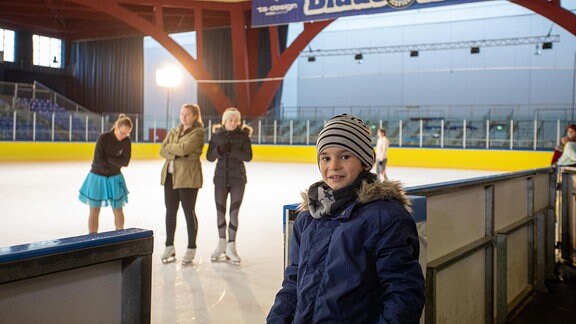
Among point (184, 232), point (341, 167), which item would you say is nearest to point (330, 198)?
point (341, 167)

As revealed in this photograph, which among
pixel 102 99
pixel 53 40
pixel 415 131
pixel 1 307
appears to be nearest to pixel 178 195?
pixel 1 307

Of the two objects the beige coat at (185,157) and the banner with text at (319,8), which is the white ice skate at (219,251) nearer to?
the beige coat at (185,157)

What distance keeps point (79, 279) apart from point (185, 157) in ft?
11.1

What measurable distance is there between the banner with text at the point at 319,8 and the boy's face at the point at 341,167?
13.6 m

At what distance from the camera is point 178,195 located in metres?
4.73

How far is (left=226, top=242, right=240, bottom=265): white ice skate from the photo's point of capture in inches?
181

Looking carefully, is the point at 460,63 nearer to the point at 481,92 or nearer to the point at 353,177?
the point at 481,92

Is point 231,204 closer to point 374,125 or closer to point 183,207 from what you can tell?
point 183,207

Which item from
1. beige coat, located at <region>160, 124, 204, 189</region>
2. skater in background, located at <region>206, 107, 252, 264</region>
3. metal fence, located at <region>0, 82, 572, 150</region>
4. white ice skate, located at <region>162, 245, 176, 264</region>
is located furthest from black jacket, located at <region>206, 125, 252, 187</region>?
metal fence, located at <region>0, 82, 572, 150</region>

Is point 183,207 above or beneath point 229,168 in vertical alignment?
beneath

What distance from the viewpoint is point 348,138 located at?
161cm

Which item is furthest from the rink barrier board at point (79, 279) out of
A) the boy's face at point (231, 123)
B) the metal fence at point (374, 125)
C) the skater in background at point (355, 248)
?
the metal fence at point (374, 125)

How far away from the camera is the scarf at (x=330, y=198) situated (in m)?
1.54

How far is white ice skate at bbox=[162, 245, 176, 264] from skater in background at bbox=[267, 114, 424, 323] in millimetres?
3145
